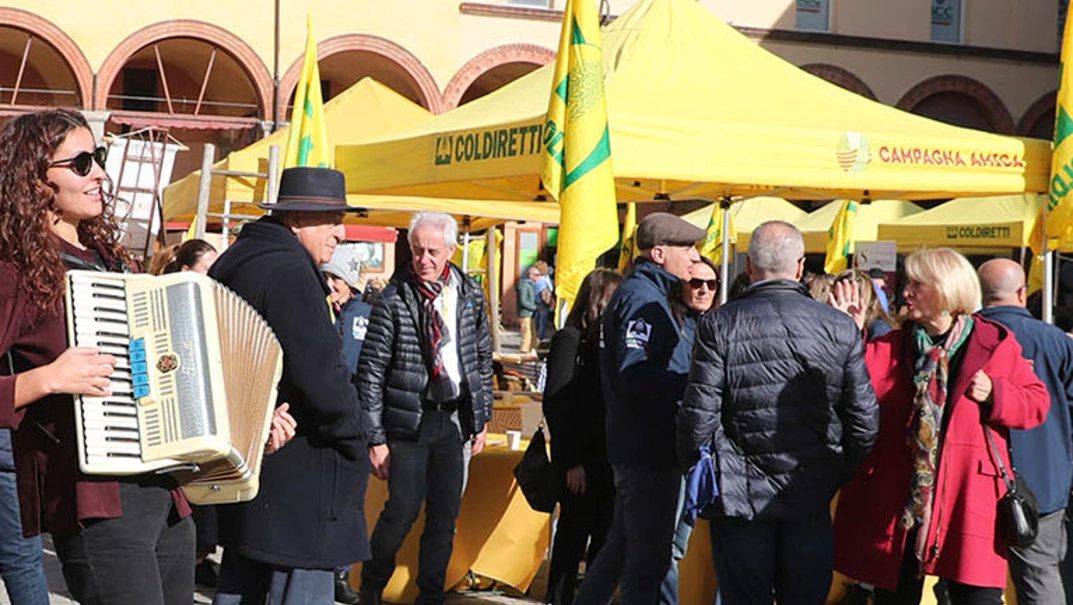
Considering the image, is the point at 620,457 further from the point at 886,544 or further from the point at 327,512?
the point at 327,512

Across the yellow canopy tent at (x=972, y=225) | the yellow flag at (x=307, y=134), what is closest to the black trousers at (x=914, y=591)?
the yellow flag at (x=307, y=134)

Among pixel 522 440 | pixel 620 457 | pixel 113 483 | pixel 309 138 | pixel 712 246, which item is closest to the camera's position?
pixel 113 483

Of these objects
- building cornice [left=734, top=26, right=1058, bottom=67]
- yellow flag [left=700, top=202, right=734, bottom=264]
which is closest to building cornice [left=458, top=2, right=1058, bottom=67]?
building cornice [left=734, top=26, right=1058, bottom=67]

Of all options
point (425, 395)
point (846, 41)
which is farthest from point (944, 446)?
point (846, 41)

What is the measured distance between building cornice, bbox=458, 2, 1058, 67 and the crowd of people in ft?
76.2

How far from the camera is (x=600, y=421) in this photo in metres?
6.81

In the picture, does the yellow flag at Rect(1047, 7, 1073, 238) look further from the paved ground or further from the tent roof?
the paved ground

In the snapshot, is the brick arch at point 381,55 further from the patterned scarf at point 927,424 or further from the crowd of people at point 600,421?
the patterned scarf at point 927,424

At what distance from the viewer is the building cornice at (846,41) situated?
98.0 feet

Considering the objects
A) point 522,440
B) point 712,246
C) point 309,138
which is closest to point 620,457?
point 522,440

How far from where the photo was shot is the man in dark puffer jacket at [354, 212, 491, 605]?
677 cm

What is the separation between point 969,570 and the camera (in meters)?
5.18

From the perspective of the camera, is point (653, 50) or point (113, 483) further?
point (653, 50)

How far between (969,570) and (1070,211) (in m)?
3.95
